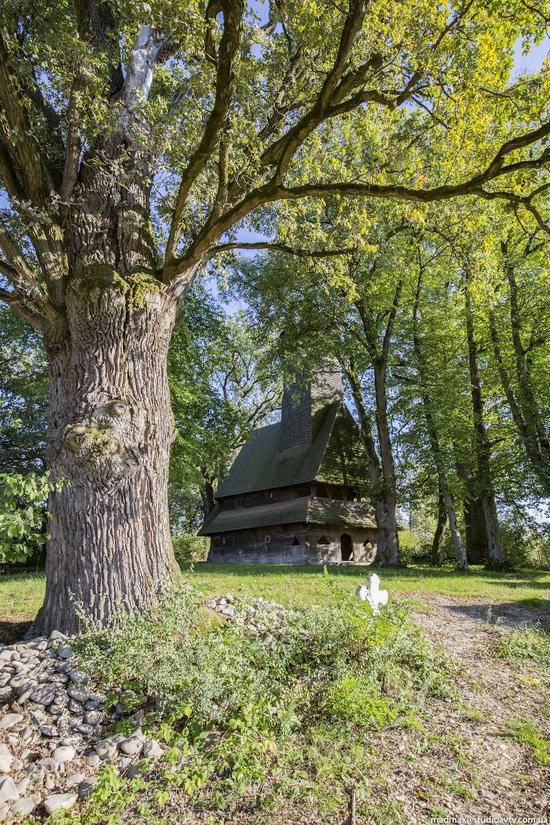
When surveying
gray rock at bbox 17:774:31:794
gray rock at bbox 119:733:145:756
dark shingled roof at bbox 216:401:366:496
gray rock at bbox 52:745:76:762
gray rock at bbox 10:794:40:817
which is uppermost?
dark shingled roof at bbox 216:401:366:496

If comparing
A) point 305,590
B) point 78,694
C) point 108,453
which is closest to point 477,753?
point 78,694

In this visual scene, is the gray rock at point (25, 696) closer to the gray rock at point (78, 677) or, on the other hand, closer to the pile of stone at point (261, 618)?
the gray rock at point (78, 677)

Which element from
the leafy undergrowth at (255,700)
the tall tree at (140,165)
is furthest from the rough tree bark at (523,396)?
the leafy undergrowth at (255,700)

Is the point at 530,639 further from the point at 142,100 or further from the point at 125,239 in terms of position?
the point at 142,100

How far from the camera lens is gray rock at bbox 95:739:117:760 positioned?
365 centimetres

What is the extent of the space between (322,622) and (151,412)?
3.08 metres

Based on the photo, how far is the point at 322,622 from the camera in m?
5.18

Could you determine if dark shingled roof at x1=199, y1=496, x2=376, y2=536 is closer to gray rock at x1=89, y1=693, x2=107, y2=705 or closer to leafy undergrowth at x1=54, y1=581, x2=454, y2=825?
leafy undergrowth at x1=54, y1=581, x2=454, y2=825

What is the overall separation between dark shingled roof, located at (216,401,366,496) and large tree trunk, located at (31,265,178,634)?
51.7 feet

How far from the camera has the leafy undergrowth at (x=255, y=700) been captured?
326cm

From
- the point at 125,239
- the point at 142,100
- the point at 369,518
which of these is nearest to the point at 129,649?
the point at 125,239

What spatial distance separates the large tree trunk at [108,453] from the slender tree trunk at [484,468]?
47.8 ft

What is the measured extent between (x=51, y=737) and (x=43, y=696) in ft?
1.15

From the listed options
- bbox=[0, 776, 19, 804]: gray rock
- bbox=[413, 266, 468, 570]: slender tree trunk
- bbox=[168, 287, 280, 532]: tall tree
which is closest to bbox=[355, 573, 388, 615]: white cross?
bbox=[0, 776, 19, 804]: gray rock
